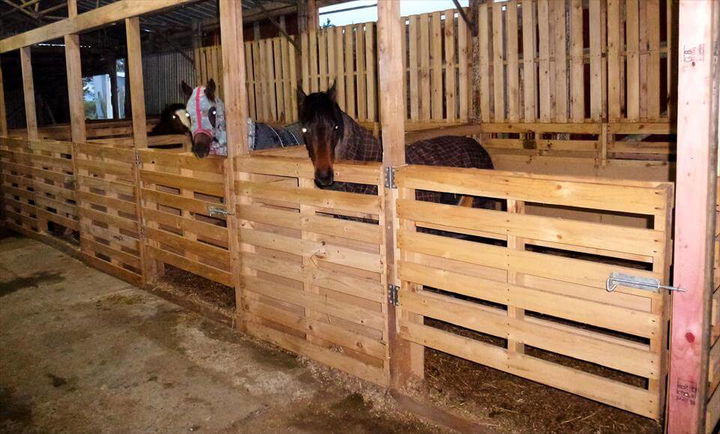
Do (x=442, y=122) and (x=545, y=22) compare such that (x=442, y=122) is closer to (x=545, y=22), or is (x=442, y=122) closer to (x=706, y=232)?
(x=545, y=22)

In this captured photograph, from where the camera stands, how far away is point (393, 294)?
11.5 ft

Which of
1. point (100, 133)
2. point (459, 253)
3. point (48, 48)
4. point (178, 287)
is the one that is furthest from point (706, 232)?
point (48, 48)

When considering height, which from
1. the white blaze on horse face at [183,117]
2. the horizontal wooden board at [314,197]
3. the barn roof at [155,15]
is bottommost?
the horizontal wooden board at [314,197]

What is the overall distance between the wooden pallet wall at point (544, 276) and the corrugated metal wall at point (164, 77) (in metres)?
11.0

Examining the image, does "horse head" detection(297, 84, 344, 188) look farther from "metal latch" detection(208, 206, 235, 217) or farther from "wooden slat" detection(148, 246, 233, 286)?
"wooden slat" detection(148, 246, 233, 286)

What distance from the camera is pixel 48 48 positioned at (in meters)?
14.1

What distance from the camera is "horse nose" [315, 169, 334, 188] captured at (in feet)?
12.2

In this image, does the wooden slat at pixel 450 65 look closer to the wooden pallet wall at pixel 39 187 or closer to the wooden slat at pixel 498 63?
the wooden slat at pixel 498 63

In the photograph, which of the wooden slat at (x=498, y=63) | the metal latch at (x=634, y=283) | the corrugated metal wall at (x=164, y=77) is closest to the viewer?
the metal latch at (x=634, y=283)

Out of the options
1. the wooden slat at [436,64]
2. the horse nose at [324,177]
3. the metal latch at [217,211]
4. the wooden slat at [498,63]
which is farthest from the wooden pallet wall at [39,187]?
the wooden slat at [498,63]

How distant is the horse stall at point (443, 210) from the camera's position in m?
2.59

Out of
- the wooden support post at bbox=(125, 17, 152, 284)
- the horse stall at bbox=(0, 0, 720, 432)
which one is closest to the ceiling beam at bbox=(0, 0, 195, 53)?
the horse stall at bbox=(0, 0, 720, 432)

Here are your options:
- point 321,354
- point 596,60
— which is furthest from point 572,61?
point 321,354

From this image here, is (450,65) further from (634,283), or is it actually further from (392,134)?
(634,283)
